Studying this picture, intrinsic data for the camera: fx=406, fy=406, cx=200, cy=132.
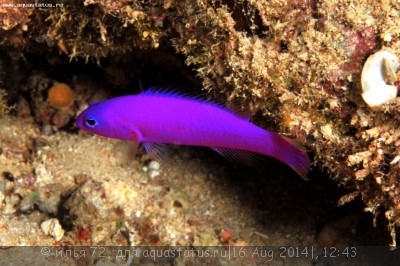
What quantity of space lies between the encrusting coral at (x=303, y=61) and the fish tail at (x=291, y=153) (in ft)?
0.67

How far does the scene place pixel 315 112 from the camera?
107 inches

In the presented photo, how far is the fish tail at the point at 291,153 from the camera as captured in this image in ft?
8.50

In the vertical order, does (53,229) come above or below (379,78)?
below

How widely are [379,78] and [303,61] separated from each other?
0.46 metres

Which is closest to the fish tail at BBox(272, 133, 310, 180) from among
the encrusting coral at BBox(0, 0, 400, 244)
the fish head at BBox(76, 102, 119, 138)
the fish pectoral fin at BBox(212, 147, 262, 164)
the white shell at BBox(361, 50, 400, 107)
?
the encrusting coral at BBox(0, 0, 400, 244)

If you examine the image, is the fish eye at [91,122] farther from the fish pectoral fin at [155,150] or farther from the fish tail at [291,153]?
the fish tail at [291,153]

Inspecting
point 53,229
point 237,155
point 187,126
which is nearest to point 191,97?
point 187,126

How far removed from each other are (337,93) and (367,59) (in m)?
0.28

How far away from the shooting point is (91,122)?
2.94m

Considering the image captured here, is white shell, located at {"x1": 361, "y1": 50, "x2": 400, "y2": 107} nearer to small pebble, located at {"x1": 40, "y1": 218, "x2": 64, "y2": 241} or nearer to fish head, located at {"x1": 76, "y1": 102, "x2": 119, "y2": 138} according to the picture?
fish head, located at {"x1": 76, "y1": 102, "x2": 119, "y2": 138}

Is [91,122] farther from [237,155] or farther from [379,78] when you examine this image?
[379,78]

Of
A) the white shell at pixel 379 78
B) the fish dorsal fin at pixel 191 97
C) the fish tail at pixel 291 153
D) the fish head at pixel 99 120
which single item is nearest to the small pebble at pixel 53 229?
the fish head at pixel 99 120

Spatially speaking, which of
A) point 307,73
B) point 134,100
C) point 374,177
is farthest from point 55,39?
point 374,177

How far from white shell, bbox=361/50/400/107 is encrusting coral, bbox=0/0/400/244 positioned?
5 cm
